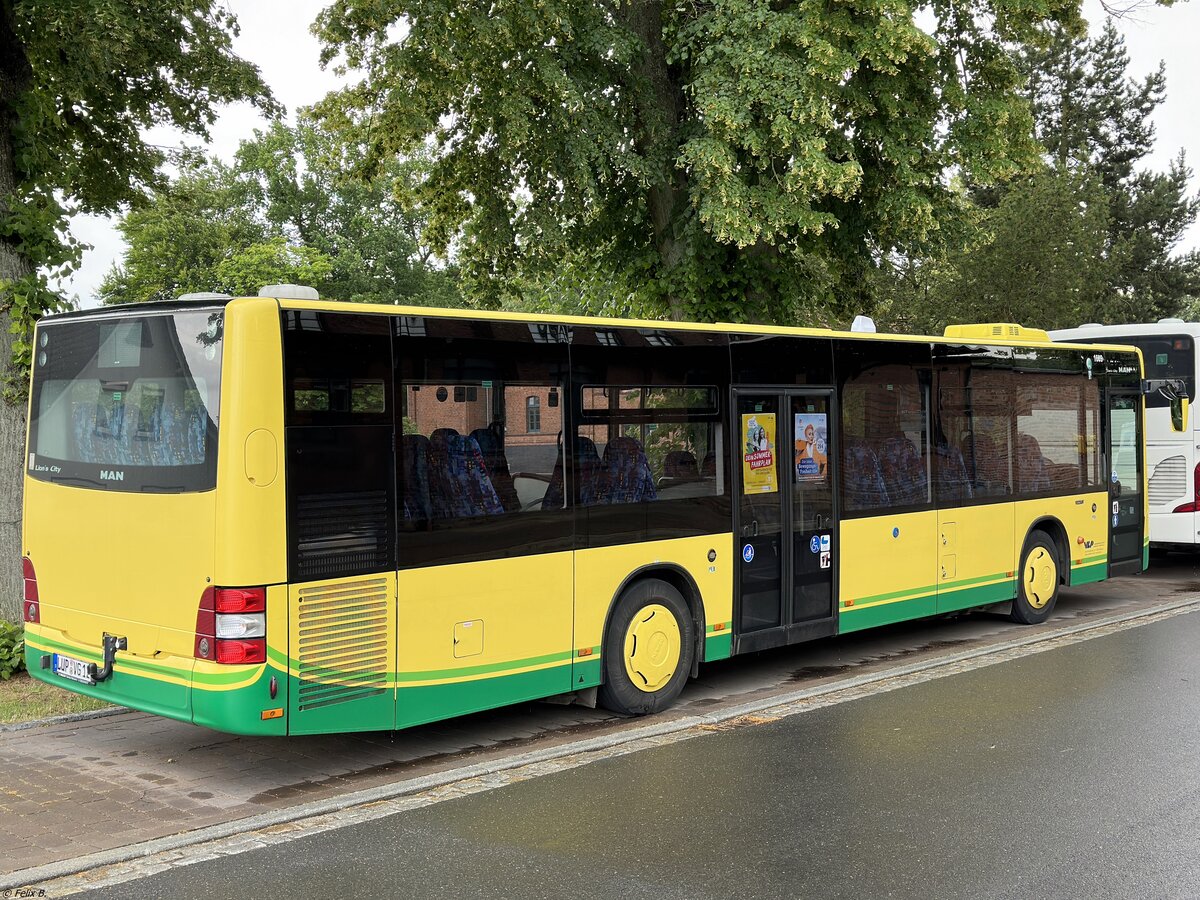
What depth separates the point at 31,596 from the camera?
300 inches

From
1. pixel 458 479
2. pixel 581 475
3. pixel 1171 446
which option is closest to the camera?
pixel 458 479

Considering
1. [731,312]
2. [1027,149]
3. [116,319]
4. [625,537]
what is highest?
[1027,149]

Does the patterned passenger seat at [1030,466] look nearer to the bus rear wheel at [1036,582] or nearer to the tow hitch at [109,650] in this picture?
the bus rear wheel at [1036,582]

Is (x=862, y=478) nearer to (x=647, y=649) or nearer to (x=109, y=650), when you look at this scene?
(x=647, y=649)

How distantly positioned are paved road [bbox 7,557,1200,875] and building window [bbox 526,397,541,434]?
206 cm

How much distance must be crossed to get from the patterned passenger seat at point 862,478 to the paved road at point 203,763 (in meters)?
1.43

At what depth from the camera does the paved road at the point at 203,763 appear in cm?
614

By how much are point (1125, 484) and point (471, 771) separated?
979cm

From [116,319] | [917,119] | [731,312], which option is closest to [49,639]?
[116,319]

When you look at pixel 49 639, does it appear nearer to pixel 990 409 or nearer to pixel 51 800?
pixel 51 800

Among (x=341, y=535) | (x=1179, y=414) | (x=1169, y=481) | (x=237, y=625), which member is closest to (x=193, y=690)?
(x=237, y=625)

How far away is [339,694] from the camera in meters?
6.66

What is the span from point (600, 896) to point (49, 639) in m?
4.18

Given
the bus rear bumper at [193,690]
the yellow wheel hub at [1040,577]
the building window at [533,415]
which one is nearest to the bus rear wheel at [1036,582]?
the yellow wheel hub at [1040,577]
